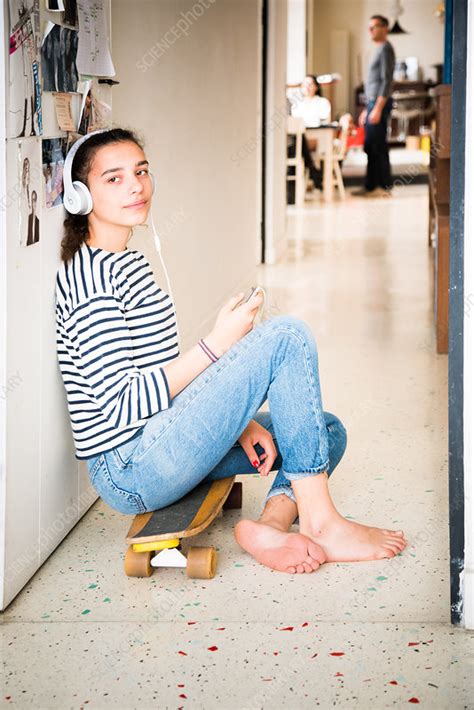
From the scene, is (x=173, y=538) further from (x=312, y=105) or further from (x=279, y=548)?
(x=312, y=105)

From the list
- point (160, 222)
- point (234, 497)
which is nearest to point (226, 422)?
point (234, 497)

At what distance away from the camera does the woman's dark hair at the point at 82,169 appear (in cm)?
228

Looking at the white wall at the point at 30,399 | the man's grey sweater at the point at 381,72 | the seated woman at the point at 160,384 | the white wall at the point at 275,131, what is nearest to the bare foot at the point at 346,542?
the seated woman at the point at 160,384

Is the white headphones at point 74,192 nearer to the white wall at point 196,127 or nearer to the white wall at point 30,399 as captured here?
the white wall at point 30,399

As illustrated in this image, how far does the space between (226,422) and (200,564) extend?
12.7 inches

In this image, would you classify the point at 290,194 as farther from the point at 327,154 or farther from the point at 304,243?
the point at 304,243

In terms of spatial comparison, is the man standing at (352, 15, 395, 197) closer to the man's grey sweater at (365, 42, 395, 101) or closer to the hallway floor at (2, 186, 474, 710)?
the man's grey sweater at (365, 42, 395, 101)

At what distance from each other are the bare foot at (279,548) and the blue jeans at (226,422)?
0.14m

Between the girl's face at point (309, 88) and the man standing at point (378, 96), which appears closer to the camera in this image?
the man standing at point (378, 96)

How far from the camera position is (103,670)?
1.85m

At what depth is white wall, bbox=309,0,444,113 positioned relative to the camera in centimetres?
1631

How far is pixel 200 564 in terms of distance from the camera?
2.22m

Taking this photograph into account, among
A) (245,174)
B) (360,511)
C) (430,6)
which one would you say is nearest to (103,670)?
(360,511)

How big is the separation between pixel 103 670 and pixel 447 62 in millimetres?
4734
